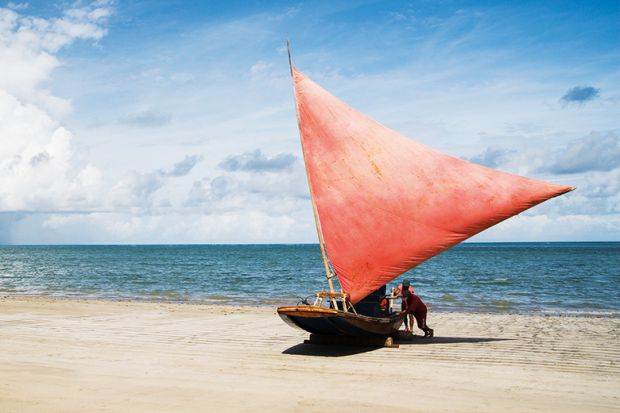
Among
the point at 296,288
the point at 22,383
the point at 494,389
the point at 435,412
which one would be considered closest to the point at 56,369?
the point at 22,383

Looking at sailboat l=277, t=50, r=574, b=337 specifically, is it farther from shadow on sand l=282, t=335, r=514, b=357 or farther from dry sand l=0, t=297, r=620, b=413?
dry sand l=0, t=297, r=620, b=413

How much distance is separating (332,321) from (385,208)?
8.86 feet

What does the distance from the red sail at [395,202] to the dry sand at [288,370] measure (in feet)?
6.53

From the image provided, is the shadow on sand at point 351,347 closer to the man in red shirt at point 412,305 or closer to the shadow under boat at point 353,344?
the shadow under boat at point 353,344

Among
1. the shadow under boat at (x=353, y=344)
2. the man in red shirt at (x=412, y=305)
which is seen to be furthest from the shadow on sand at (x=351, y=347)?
the man in red shirt at (x=412, y=305)

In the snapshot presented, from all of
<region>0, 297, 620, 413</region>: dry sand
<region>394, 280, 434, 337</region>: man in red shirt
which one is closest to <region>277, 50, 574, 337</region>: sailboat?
<region>394, 280, 434, 337</region>: man in red shirt

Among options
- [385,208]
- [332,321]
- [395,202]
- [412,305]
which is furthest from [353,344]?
[395,202]

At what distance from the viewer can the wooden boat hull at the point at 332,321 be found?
1096 centimetres

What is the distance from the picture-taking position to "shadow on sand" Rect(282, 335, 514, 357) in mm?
11898

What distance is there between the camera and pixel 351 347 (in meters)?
12.6

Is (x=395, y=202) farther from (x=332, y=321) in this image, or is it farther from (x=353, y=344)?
(x=353, y=344)

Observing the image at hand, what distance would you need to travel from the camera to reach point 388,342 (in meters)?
12.5

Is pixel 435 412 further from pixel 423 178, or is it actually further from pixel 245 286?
pixel 245 286

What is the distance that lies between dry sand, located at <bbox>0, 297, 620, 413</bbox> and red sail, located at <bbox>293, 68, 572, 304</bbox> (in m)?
1.99
